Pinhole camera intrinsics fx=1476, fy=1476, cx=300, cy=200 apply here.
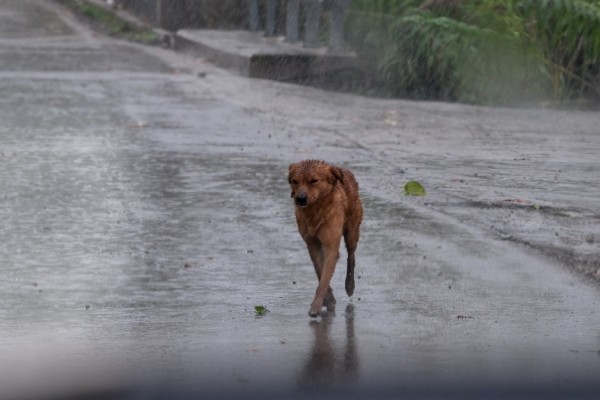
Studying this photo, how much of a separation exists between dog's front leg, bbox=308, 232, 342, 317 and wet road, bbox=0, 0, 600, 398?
0.27 ft

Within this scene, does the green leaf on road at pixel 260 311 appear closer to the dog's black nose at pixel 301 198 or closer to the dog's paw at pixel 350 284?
the dog's paw at pixel 350 284

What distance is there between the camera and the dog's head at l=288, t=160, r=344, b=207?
6230 mm

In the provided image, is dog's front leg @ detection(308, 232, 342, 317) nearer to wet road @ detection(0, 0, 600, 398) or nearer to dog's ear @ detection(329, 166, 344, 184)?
wet road @ detection(0, 0, 600, 398)

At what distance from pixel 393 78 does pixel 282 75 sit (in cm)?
218

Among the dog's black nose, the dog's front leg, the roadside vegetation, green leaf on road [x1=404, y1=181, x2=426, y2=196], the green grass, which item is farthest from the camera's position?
the green grass

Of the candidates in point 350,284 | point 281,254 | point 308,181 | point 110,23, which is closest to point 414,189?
point 281,254

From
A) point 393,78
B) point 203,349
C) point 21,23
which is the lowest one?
point 21,23

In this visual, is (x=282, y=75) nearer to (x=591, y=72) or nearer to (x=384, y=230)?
(x=591, y=72)

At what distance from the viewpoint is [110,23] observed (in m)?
28.8

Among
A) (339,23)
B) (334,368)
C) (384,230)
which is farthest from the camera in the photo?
(339,23)

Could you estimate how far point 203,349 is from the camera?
6016 mm

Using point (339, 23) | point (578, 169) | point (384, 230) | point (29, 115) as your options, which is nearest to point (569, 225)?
point (384, 230)

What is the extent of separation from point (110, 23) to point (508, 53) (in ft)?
47.7

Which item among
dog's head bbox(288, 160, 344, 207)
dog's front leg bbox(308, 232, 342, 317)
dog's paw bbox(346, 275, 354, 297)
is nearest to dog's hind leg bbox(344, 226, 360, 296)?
dog's paw bbox(346, 275, 354, 297)
